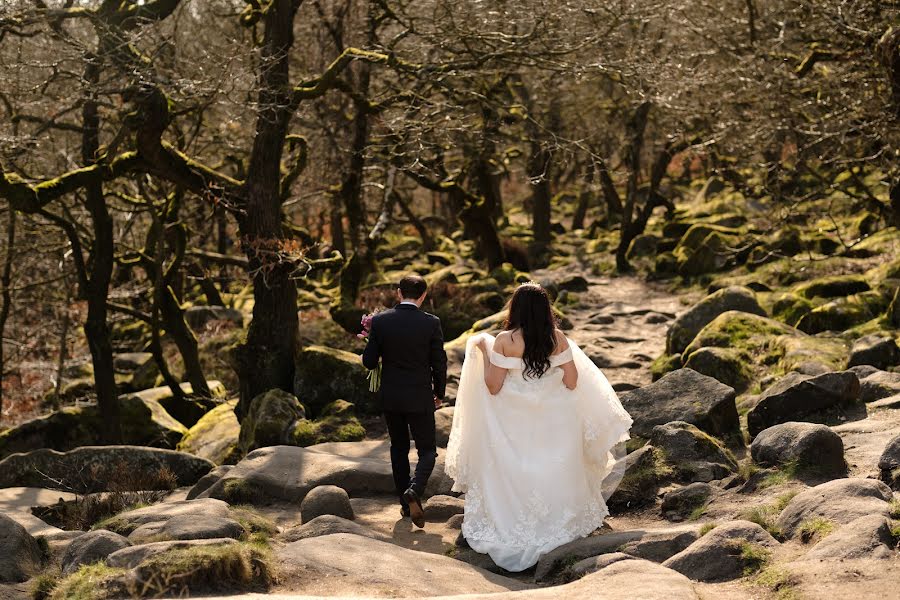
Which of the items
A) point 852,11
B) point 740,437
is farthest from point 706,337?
point 852,11

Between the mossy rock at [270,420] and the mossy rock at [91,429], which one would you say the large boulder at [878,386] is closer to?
the mossy rock at [270,420]

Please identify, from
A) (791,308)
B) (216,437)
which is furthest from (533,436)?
(791,308)

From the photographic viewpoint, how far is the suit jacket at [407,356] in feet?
28.1

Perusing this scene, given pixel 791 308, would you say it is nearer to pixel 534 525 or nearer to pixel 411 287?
pixel 411 287

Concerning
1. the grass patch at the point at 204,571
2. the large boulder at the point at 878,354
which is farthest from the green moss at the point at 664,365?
the grass patch at the point at 204,571

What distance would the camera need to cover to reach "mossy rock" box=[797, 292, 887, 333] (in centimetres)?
1455

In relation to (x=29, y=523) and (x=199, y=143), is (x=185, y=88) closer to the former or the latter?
(x=29, y=523)

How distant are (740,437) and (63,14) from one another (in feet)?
28.0

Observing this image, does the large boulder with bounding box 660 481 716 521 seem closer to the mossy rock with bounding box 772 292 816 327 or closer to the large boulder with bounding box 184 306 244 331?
the mossy rock with bounding box 772 292 816 327

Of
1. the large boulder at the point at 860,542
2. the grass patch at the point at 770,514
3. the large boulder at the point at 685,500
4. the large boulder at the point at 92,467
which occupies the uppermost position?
the large boulder at the point at 860,542

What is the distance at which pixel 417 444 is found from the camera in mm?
8742

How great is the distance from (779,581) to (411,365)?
3.62 meters

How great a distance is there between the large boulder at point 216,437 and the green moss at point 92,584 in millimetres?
6898

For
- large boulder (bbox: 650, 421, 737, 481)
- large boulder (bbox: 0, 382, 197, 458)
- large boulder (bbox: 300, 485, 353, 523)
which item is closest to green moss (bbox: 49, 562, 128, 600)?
large boulder (bbox: 300, 485, 353, 523)
